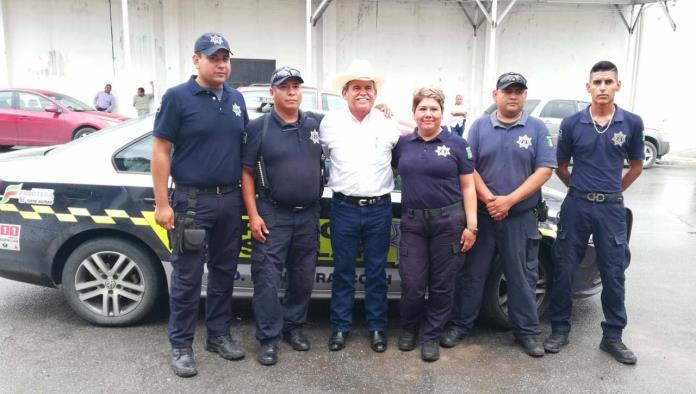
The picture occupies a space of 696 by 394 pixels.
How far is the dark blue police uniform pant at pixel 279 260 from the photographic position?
3.31 meters

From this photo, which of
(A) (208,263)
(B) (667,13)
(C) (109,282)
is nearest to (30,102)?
(C) (109,282)

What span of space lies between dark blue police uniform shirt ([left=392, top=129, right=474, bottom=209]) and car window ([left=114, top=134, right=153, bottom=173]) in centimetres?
164

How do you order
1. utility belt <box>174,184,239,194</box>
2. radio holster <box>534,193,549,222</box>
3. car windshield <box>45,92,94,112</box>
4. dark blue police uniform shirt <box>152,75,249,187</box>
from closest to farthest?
dark blue police uniform shirt <box>152,75,249,187</box> → utility belt <box>174,184,239,194</box> → radio holster <box>534,193,549,222</box> → car windshield <box>45,92,94,112</box>

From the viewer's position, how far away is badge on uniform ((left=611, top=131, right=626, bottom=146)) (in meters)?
3.44

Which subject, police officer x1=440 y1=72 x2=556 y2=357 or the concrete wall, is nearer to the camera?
police officer x1=440 y1=72 x2=556 y2=357

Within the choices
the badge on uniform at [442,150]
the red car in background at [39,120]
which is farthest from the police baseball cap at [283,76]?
the red car in background at [39,120]

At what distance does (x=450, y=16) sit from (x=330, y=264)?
15.7 metres

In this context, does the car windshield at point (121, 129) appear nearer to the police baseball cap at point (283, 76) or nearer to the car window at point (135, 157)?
the car window at point (135, 157)

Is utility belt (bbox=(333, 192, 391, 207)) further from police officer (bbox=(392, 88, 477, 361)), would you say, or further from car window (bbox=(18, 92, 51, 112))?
car window (bbox=(18, 92, 51, 112))

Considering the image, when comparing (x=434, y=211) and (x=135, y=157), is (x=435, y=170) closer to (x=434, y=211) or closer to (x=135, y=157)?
(x=434, y=211)

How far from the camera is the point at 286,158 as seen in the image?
10.6ft

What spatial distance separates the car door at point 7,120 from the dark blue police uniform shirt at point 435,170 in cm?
1115

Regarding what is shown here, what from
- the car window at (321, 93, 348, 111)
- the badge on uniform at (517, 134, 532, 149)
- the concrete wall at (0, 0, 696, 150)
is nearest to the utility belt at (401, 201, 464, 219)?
the badge on uniform at (517, 134, 532, 149)

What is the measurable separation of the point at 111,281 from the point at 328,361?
1.48m
